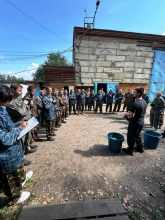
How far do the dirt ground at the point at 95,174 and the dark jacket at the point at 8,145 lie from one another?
90 cm

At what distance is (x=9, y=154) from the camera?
5.77 ft

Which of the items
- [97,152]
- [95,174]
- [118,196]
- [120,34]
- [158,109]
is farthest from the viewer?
[120,34]

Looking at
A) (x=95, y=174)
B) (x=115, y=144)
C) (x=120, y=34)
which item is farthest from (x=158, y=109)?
(x=120, y=34)

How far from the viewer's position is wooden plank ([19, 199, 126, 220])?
1769mm

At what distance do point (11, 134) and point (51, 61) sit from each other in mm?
45309

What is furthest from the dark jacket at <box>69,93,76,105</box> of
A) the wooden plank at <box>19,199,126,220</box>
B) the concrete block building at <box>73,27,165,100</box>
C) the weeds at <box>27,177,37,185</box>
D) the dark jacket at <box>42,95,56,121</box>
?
the wooden plank at <box>19,199,126,220</box>

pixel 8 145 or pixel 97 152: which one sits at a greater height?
pixel 8 145

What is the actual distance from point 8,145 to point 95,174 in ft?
7.02

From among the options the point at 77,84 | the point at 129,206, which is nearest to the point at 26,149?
the point at 129,206

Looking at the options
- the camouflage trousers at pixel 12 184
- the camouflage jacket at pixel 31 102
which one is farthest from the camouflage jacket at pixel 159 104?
the camouflage trousers at pixel 12 184

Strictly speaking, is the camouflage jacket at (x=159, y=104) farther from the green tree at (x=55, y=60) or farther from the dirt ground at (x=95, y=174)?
the green tree at (x=55, y=60)

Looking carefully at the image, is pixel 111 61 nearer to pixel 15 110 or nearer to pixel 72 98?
pixel 72 98

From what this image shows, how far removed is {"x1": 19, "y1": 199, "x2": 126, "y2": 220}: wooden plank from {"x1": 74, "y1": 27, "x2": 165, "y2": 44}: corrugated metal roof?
13182mm

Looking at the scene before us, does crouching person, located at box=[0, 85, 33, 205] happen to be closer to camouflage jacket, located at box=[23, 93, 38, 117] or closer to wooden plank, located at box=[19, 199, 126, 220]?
A: wooden plank, located at box=[19, 199, 126, 220]
